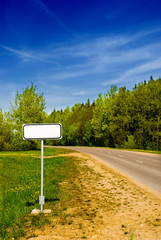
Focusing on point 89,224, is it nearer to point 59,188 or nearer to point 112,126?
point 59,188

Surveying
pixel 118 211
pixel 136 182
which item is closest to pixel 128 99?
pixel 136 182

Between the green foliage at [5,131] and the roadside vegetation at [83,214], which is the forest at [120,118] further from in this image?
the roadside vegetation at [83,214]

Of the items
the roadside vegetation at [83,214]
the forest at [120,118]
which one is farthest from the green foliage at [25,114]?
the roadside vegetation at [83,214]

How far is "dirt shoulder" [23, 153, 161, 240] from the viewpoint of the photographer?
4500mm

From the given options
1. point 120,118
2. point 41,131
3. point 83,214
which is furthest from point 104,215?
point 120,118

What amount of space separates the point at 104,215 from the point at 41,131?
2862mm

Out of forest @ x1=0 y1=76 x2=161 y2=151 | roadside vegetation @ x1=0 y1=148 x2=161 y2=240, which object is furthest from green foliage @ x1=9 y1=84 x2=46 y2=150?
roadside vegetation @ x1=0 y1=148 x2=161 y2=240

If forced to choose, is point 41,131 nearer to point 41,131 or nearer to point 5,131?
point 41,131

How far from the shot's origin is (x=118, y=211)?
19.6 ft

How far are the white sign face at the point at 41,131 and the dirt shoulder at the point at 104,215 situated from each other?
2142 millimetres

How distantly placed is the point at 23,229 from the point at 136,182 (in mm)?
6426

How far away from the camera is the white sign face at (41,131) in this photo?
18.6 ft

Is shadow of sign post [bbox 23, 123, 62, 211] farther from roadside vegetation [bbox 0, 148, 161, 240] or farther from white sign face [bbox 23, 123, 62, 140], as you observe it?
roadside vegetation [bbox 0, 148, 161, 240]

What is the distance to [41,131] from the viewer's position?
18.7ft
